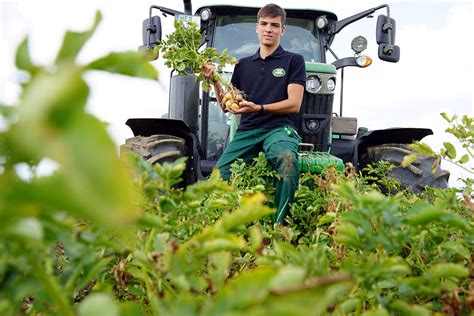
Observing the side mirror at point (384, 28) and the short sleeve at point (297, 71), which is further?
the side mirror at point (384, 28)

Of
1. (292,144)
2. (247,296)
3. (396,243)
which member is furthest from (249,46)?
(247,296)

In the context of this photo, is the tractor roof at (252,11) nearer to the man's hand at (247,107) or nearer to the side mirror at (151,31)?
the side mirror at (151,31)

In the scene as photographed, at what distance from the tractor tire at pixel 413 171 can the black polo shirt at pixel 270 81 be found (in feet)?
4.32

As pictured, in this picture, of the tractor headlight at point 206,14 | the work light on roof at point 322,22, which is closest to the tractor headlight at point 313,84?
the work light on roof at point 322,22

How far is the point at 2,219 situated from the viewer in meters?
0.42

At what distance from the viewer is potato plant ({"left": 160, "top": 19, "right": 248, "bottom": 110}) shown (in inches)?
143

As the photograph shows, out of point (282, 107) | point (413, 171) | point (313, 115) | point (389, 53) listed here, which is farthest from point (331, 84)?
point (282, 107)

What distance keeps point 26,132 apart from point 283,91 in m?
3.48

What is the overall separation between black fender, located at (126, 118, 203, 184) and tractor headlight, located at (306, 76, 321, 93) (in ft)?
3.55

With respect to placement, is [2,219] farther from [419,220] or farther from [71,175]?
[419,220]

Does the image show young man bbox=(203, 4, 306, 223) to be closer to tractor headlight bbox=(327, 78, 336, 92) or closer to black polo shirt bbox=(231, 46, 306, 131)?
black polo shirt bbox=(231, 46, 306, 131)

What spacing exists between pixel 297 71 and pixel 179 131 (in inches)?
56.1

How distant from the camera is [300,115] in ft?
15.0

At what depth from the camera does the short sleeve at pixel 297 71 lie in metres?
3.70
